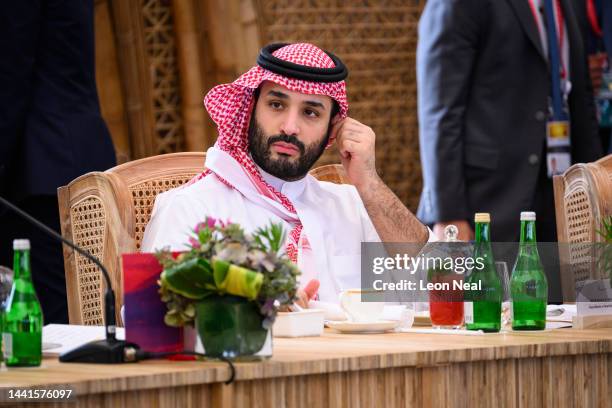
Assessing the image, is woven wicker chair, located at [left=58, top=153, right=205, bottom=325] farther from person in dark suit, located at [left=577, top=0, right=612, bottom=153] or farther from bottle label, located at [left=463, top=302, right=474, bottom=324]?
person in dark suit, located at [left=577, top=0, right=612, bottom=153]

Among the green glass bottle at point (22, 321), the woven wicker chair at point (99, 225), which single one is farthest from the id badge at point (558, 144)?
the green glass bottle at point (22, 321)

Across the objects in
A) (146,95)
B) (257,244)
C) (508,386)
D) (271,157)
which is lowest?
(508,386)

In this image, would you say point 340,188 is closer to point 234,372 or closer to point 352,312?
point 352,312

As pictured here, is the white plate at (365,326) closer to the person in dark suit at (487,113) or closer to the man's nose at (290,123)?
the man's nose at (290,123)

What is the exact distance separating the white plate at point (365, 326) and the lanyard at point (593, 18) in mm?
3212

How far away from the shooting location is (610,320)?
2994mm

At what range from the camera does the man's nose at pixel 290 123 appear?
3.65 m

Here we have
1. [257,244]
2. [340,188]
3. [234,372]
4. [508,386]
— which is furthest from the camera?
[340,188]

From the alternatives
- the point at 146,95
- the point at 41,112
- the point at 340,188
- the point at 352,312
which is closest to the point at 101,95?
the point at 146,95

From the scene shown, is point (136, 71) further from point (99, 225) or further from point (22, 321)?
point (22, 321)

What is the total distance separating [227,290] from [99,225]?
1131 mm

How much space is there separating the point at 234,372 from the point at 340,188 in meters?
1.86

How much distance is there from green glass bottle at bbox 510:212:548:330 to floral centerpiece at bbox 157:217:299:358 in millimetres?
776

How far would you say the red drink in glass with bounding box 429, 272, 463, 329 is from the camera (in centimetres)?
295
